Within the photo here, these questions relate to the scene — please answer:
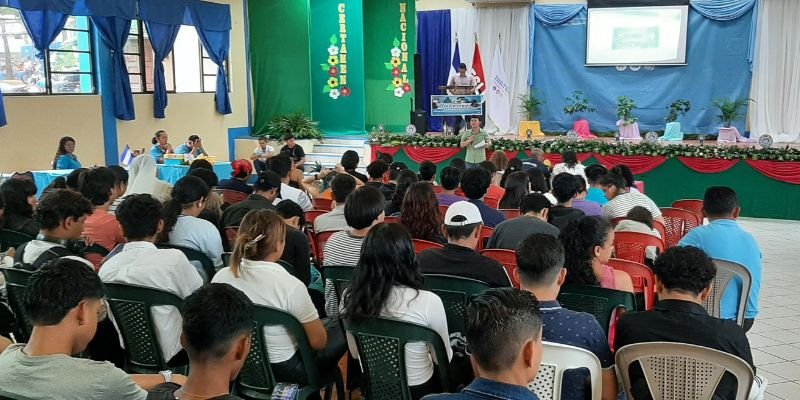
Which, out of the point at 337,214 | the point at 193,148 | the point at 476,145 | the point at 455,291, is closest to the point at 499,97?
the point at 476,145

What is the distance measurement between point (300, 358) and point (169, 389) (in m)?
0.88

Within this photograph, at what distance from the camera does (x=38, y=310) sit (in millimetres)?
1938

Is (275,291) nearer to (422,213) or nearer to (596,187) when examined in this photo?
Result: (422,213)

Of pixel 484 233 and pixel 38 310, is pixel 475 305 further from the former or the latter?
pixel 484 233

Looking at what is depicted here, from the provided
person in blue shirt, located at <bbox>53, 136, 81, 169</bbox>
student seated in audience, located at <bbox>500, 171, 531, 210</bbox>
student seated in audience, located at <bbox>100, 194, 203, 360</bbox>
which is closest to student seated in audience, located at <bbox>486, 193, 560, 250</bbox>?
student seated in audience, located at <bbox>500, 171, 531, 210</bbox>

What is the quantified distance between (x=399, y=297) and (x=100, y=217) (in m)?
2.27

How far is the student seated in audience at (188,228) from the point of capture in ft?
12.3

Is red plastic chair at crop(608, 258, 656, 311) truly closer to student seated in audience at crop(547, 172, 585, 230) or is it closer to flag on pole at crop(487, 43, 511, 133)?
student seated in audience at crop(547, 172, 585, 230)

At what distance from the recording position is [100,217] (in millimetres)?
3971

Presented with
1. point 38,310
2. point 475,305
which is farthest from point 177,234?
point 475,305

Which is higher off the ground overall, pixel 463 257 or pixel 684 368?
pixel 463 257

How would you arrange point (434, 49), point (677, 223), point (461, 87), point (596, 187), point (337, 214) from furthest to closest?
point (434, 49) < point (461, 87) < point (596, 187) < point (677, 223) < point (337, 214)

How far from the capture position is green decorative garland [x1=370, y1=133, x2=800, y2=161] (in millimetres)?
8562

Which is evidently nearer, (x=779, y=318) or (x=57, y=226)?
(x=57, y=226)
